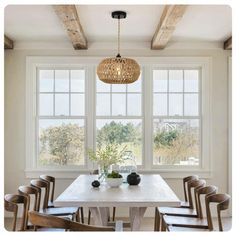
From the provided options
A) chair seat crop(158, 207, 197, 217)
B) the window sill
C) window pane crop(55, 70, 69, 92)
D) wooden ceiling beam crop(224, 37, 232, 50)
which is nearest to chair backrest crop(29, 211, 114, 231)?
chair seat crop(158, 207, 197, 217)

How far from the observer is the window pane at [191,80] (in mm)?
5891

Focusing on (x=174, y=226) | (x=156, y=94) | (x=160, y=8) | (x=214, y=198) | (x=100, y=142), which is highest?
(x=160, y=8)

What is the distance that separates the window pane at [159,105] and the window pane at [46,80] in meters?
1.55

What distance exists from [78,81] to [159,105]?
125cm

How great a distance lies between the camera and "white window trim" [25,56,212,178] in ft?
18.8

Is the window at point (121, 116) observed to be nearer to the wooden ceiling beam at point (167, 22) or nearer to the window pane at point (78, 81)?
the window pane at point (78, 81)

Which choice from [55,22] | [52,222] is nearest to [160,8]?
[55,22]

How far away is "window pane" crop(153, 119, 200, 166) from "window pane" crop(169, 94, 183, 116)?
0.11 meters

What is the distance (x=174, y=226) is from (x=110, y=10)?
2276mm

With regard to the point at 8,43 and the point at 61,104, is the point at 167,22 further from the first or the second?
the point at 8,43

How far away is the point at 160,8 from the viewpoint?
4035 mm

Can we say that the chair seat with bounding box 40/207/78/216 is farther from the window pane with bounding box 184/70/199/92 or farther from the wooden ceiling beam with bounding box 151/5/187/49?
the window pane with bounding box 184/70/199/92

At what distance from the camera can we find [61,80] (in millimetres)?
5883

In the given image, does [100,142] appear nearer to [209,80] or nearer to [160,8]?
[209,80]
